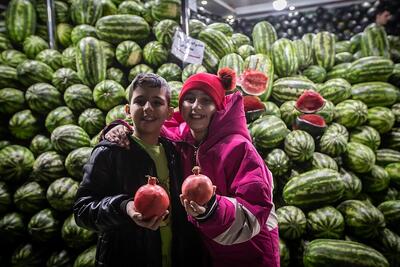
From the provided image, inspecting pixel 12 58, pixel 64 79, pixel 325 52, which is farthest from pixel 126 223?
pixel 325 52

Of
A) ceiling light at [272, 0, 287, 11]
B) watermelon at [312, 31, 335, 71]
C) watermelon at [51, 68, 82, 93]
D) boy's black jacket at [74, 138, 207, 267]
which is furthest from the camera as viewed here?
ceiling light at [272, 0, 287, 11]

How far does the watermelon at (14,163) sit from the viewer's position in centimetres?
291

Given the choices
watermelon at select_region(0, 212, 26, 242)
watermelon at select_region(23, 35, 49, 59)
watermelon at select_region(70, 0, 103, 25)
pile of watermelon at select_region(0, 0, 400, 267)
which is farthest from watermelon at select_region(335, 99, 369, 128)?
watermelon at select_region(23, 35, 49, 59)

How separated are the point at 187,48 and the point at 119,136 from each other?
1976 mm

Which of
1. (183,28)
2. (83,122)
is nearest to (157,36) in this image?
(183,28)

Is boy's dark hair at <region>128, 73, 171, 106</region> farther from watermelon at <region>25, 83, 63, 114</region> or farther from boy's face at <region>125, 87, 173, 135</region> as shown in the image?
watermelon at <region>25, 83, 63, 114</region>

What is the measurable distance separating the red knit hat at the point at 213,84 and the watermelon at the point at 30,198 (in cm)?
195

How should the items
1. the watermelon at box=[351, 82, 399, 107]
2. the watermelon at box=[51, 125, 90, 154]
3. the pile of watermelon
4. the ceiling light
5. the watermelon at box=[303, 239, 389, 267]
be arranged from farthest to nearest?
the ceiling light < the watermelon at box=[351, 82, 399, 107] < the watermelon at box=[51, 125, 90, 154] < the pile of watermelon < the watermelon at box=[303, 239, 389, 267]

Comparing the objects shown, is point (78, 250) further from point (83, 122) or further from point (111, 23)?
point (111, 23)

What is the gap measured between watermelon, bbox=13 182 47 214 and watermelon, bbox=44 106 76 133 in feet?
1.97

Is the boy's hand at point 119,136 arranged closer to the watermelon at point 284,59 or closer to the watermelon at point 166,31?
the watermelon at point 166,31

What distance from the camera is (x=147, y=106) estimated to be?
1.59 m

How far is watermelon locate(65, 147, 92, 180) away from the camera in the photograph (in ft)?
9.13

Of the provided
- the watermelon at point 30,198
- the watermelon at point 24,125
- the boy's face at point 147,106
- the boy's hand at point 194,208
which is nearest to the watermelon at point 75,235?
the watermelon at point 30,198
